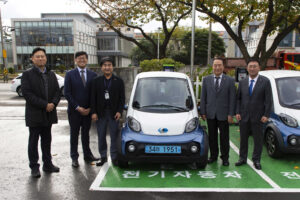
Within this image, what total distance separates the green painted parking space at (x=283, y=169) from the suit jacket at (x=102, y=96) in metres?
2.87

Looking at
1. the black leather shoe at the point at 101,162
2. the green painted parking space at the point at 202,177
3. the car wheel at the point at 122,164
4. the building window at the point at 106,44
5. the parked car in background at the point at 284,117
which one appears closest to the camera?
the green painted parking space at the point at 202,177

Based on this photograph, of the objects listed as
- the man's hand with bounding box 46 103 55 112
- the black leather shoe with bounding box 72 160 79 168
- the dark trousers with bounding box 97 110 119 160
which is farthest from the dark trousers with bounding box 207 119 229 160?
→ the man's hand with bounding box 46 103 55 112

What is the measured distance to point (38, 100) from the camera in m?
4.41

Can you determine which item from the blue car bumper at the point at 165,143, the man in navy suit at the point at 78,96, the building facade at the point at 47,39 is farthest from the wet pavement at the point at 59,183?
the building facade at the point at 47,39

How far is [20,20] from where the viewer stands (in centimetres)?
4612

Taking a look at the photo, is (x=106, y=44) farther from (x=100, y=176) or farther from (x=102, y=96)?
(x=100, y=176)

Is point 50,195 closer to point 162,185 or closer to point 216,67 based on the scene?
point 162,185

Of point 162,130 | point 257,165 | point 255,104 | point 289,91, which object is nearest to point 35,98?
point 162,130

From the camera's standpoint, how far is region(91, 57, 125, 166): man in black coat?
4.91 metres

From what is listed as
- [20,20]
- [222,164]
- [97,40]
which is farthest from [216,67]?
[97,40]

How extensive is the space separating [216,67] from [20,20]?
160 ft

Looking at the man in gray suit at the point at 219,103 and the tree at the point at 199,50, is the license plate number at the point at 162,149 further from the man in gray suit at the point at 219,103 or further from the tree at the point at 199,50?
the tree at the point at 199,50

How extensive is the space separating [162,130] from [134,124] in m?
0.53

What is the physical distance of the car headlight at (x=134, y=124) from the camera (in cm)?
469
